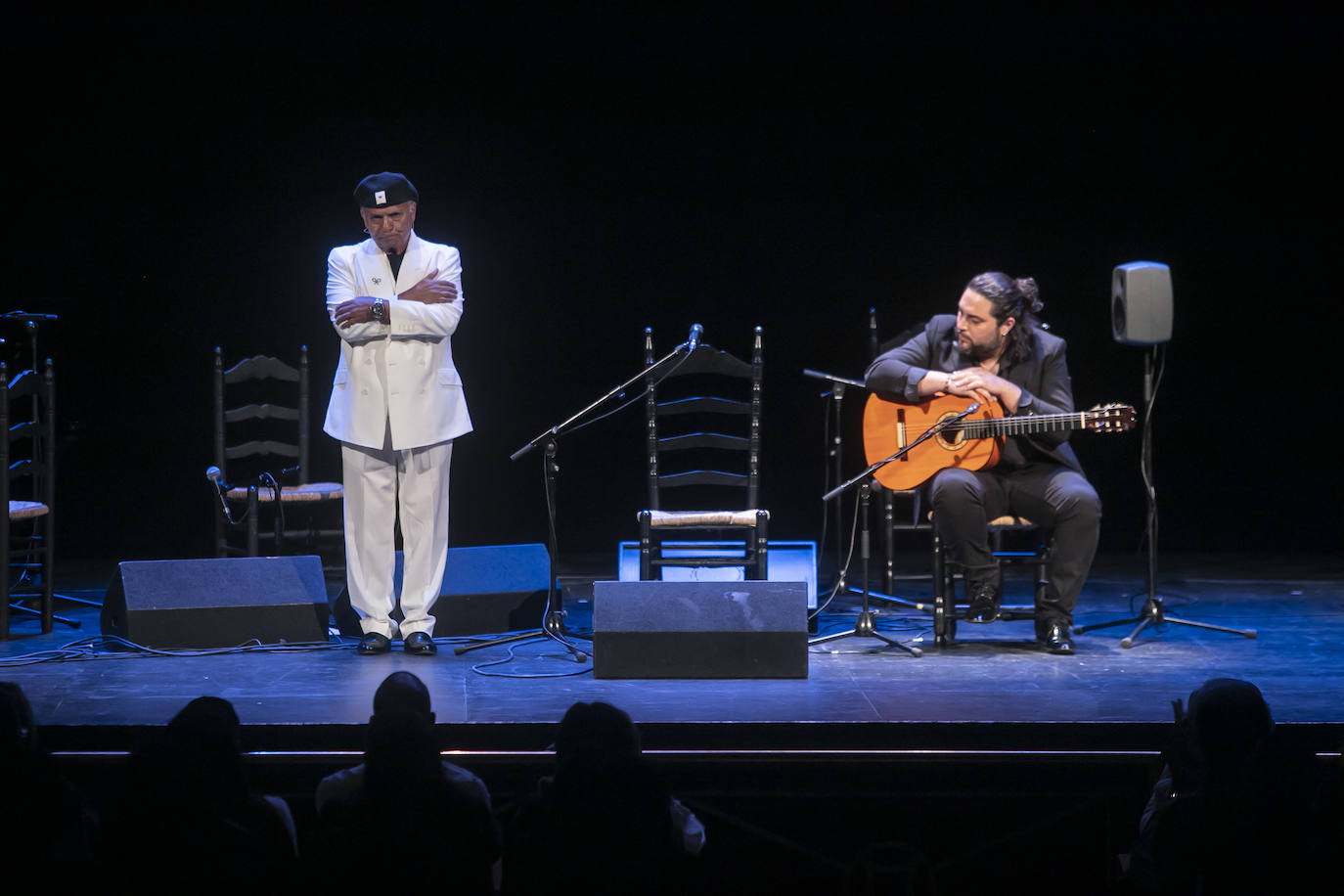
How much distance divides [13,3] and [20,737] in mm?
4993

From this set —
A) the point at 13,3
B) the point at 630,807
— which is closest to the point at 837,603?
the point at 630,807

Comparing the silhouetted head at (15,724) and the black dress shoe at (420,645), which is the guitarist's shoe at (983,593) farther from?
the silhouetted head at (15,724)

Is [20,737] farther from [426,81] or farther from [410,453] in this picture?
[426,81]

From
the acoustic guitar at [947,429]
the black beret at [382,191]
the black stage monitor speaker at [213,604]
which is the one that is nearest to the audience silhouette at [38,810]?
the black stage monitor speaker at [213,604]

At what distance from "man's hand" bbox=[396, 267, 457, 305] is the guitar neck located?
5.79 feet

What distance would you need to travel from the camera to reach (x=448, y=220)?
638 cm

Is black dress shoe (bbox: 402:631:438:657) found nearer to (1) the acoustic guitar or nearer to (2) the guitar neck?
(1) the acoustic guitar

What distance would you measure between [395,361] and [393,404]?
14 centimetres

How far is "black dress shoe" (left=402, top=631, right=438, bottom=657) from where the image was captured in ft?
14.1

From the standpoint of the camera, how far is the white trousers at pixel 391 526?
428cm

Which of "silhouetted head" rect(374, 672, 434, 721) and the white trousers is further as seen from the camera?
the white trousers

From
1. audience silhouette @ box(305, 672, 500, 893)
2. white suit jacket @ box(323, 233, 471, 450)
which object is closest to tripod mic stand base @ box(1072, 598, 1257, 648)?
white suit jacket @ box(323, 233, 471, 450)

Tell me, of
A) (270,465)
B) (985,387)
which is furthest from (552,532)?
(270,465)

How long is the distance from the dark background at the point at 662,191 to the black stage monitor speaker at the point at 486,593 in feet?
6.17
